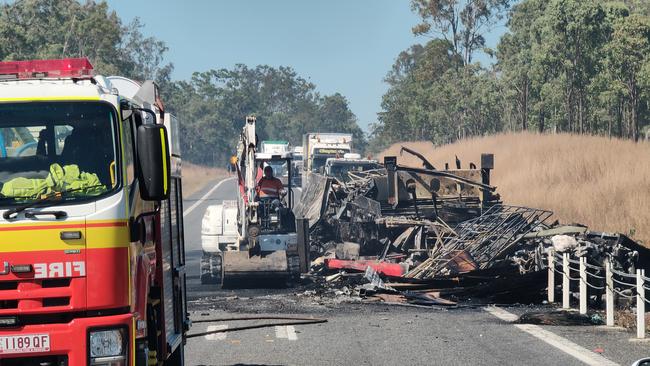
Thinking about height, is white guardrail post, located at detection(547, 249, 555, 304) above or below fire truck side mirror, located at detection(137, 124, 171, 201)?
below

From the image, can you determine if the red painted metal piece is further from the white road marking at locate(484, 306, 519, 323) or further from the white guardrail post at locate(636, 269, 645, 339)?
the white guardrail post at locate(636, 269, 645, 339)

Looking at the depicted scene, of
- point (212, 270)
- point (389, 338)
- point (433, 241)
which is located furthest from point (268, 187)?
point (389, 338)

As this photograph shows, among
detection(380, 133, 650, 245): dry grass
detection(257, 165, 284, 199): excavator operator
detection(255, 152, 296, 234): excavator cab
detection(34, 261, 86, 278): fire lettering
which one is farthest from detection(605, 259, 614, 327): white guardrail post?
detection(380, 133, 650, 245): dry grass

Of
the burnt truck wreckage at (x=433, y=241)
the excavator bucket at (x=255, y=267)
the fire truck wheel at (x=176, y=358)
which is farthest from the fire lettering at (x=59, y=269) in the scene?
the excavator bucket at (x=255, y=267)

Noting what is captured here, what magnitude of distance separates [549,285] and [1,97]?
1228cm

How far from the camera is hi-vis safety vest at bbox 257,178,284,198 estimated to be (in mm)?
22312

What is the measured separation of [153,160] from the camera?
757cm

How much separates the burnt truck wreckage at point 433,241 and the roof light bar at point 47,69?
409 inches

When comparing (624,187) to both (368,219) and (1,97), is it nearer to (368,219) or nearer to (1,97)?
(368,219)

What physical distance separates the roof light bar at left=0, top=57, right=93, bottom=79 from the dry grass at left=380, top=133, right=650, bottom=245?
66.3ft

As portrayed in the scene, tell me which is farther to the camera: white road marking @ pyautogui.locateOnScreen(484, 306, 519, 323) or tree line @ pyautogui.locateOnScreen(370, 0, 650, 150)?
tree line @ pyautogui.locateOnScreen(370, 0, 650, 150)

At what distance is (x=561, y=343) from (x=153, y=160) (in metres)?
7.39

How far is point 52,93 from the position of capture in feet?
25.9

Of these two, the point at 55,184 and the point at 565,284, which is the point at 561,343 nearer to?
the point at 565,284
